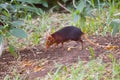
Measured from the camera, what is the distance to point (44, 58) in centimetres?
362

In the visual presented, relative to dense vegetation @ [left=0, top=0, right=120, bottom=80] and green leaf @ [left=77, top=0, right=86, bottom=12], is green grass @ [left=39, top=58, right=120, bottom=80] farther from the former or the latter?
green leaf @ [left=77, top=0, right=86, bottom=12]

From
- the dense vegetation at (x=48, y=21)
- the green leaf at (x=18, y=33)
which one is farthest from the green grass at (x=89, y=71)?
the green leaf at (x=18, y=33)

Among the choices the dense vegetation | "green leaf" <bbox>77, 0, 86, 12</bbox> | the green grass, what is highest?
"green leaf" <bbox>77, 0, 86, 12</bbox>

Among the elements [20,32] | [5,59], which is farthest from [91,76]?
[5,59]

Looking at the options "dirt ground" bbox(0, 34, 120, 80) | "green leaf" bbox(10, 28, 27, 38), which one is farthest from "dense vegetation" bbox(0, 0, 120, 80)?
"dirt ground" bbox(0, 34, 120, 80)

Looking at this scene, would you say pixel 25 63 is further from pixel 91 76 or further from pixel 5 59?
pixel 91 76

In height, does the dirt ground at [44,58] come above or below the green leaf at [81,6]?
below

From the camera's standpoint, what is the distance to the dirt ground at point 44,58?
11.0ft

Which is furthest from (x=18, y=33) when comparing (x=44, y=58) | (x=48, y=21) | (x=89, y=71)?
(x=48, y=21)

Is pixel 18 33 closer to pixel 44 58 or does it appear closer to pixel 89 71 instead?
pixel 44 58

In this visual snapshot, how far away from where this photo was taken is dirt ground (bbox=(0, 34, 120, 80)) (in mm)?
3365

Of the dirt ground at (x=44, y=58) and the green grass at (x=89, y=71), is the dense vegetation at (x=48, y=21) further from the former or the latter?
the dirt ground at (x=44, y=58)

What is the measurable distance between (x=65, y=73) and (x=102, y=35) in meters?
1.18

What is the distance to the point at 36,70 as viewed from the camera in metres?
3.36
